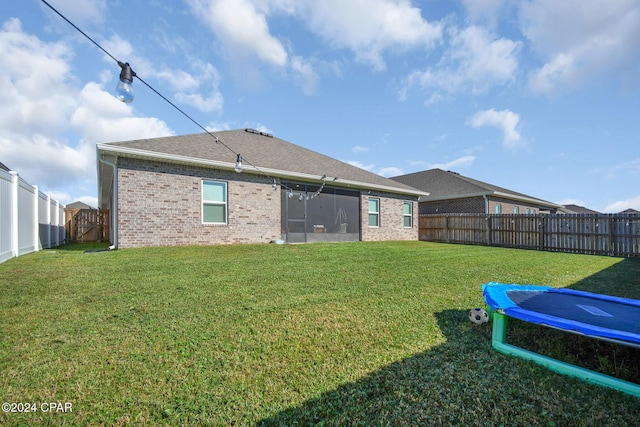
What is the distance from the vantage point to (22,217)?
8211 millimetres

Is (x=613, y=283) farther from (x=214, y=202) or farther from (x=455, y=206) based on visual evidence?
(x=455, y=206)

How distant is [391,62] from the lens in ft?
33.8

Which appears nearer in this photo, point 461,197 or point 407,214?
point 407,214

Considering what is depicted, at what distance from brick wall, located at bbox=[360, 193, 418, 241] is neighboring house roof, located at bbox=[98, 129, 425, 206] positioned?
21.5 inches

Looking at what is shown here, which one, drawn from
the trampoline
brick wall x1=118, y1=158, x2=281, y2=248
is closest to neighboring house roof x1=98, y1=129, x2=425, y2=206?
brick wall x1=118, y1=158, x2=281, y2=248

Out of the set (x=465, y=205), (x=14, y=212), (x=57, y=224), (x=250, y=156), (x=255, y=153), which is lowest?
(x=57, y=224)

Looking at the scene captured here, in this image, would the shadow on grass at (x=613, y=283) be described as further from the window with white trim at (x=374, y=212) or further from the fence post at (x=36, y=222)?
the fence post at (x=36, y=222)

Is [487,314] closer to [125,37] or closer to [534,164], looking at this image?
[125,37]

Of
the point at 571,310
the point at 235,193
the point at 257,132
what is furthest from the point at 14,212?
the point at 571,310

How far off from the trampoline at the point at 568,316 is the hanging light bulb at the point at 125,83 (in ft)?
17.3

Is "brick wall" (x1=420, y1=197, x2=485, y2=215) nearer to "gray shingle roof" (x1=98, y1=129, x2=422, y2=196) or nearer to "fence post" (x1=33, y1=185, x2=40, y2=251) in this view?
"gray shingle roof" (x1=98, y1=129, x2=422, y2=196)

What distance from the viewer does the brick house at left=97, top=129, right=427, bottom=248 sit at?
8477 millimetres

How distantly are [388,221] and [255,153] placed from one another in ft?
24.2

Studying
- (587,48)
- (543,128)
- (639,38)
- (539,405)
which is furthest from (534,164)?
(539,405)
